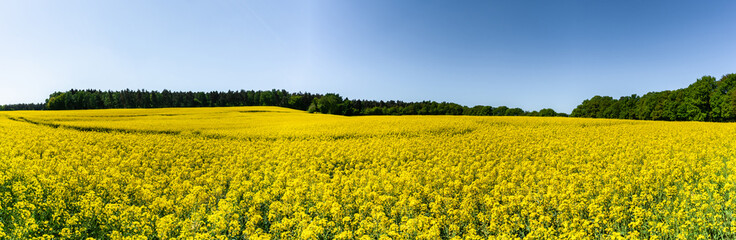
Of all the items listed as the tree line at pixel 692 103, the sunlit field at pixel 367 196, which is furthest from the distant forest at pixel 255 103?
the sunlit field at pixel 367 196

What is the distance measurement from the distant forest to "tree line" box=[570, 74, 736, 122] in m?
15.4

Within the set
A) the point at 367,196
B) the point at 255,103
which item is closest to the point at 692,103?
the point at 367,196

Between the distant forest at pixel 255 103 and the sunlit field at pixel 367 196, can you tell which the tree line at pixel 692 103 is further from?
the sunlit field at pixel 367 196

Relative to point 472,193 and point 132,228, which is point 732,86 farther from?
point 132,228

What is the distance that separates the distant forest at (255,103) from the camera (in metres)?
85.5

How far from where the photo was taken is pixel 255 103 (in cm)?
12012

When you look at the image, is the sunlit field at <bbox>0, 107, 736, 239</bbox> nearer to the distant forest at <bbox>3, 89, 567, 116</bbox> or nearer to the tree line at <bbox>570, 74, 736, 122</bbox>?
the tree line at <bbox>570, 74, 736, 122</bbox>

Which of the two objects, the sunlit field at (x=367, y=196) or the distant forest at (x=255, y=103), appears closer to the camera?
the sunlit field at (x=367, y=196)

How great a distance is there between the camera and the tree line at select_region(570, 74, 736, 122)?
47.1 metres

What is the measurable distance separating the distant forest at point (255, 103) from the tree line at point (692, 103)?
1542 cm

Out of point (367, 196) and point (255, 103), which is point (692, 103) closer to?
point (367, 196)

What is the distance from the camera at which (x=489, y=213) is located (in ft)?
26.6

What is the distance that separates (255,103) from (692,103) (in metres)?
120

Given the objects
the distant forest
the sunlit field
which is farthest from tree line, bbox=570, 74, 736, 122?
the sunlit field
